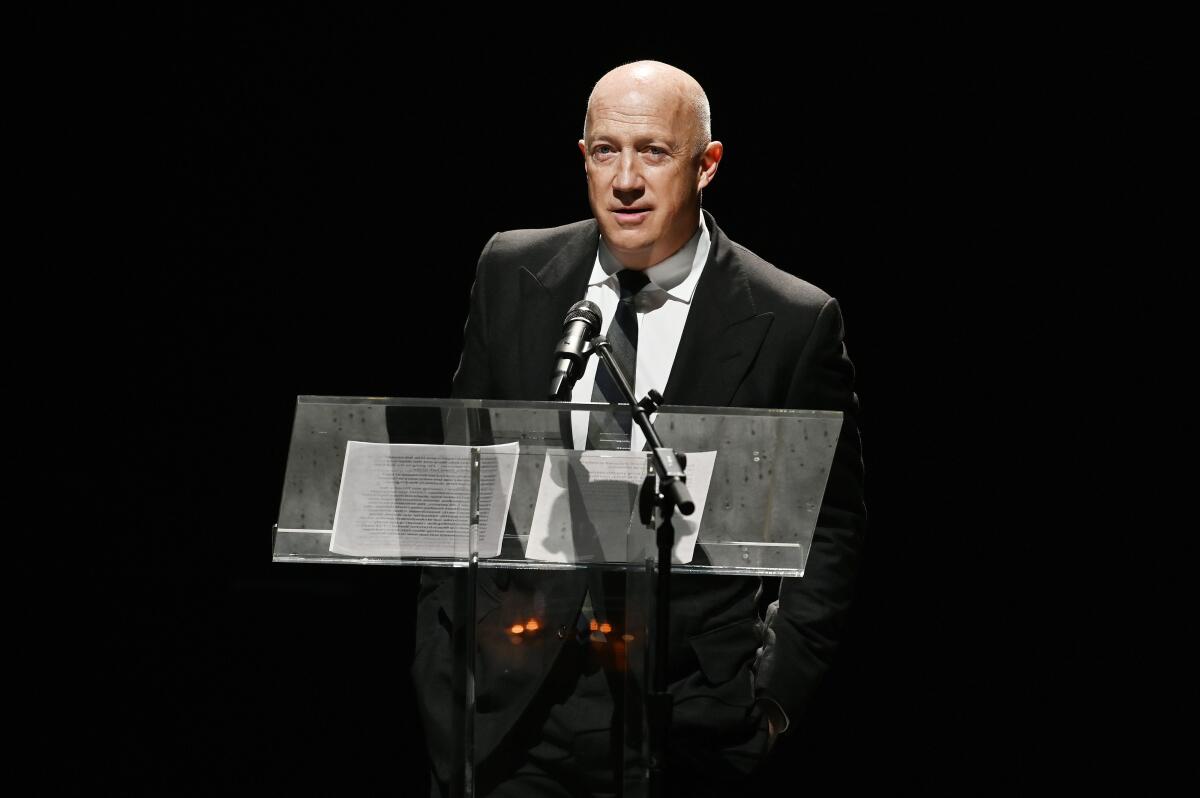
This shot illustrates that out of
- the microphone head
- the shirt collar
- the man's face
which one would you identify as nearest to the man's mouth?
the man's face

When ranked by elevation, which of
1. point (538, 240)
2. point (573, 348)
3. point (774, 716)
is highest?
point (538, 240)

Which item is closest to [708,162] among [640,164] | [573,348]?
[640,164]

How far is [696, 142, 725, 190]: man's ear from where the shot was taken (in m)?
2.90

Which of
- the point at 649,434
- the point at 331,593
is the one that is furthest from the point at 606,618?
the point at 331,593

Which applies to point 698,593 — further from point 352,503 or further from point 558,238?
point 558,238

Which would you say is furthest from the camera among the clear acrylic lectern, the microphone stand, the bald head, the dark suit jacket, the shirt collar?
the shirt collar

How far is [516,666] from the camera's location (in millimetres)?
2137

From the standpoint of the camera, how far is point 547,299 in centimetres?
288

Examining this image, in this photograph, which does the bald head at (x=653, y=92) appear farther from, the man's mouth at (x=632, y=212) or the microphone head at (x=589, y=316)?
the microphone head at (x=589, y=316)

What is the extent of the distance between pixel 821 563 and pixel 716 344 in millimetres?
478

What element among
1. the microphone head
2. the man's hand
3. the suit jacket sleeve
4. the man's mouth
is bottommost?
the man's hand

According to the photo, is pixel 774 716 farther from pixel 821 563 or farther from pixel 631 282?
pixel 631 282

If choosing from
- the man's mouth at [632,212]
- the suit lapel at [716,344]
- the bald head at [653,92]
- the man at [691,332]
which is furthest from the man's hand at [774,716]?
the bald head at [653,92]

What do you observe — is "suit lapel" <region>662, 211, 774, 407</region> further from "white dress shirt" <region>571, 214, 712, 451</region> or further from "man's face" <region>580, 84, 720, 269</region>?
"man's face" <region>580, 84, 720, 269</region>
